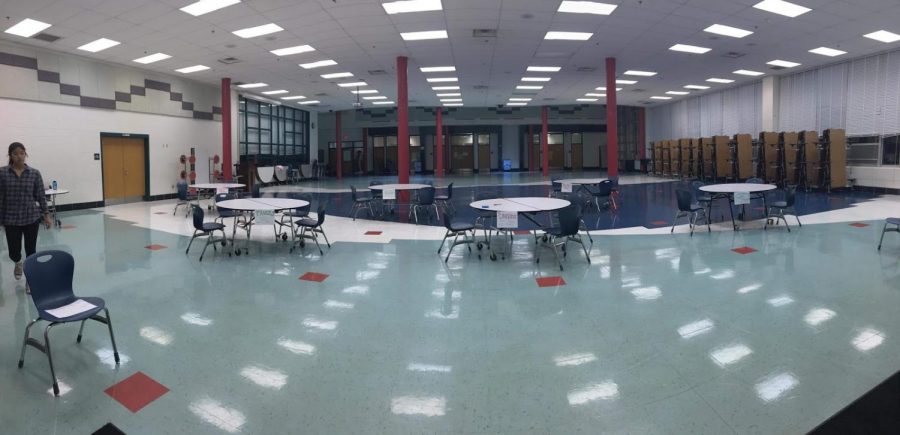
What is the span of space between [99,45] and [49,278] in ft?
32.1

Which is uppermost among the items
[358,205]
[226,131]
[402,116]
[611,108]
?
[611,108]

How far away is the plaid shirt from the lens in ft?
14.1

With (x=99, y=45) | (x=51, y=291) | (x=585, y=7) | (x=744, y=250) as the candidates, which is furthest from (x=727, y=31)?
(x=99, y=45)

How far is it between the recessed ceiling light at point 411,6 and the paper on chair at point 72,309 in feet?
21.2

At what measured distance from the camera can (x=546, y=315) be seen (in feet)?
11.9

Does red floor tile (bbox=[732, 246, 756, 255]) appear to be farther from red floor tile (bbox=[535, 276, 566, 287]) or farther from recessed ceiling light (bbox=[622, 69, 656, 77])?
recessed ceiling light (bbox=[622, 69, 656, 77])

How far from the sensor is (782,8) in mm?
8398

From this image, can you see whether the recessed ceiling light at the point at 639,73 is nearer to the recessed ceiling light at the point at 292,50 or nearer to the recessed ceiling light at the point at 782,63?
the recessed ceiling light at the point at 782,63

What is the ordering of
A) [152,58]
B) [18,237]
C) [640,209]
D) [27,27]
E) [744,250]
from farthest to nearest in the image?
1. [152,58]
2. [640,209]
3. [27,27]
4. [744,250]
5. [18,237]

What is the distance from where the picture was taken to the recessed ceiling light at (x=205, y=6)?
7641mm

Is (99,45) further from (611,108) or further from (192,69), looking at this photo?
(611,108)

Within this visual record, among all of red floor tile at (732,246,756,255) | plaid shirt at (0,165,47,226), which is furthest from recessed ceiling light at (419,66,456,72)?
plaid shirt at (0,165,47,226)

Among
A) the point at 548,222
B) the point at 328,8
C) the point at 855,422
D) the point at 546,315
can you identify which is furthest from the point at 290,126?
the point at 855,422

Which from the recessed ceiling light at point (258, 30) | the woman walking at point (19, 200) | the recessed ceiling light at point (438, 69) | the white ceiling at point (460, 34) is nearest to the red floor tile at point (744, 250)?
the white ceiling at point (460, 34)
